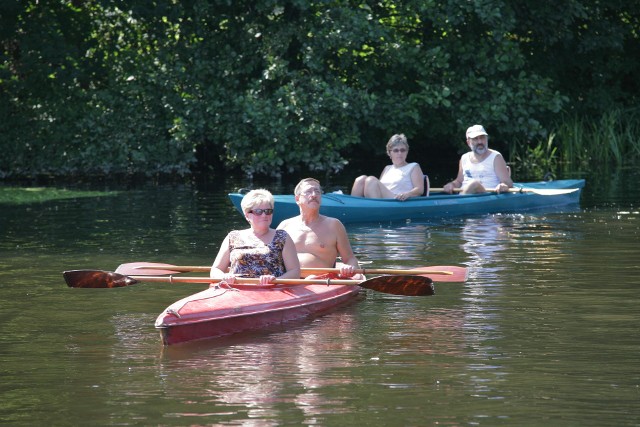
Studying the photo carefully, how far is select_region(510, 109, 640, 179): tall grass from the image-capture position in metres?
24.7

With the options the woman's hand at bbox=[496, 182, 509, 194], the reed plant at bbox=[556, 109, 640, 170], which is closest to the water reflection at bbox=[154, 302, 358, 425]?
the woman's hand at bbox=[496, 182, 509, 194]

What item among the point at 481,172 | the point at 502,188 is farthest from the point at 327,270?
the point at 481,172

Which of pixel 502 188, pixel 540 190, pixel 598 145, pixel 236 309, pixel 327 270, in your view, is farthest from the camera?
pixel 598 145

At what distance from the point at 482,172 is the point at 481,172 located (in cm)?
1

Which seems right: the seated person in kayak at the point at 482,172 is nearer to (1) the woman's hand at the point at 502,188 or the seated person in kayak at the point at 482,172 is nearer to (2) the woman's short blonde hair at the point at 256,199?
(1) the woman's hand at the point at 502,188

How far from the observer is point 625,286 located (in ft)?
32.7

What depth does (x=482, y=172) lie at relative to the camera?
647 inches

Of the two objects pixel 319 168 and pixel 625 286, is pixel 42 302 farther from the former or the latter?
pixel 319 168

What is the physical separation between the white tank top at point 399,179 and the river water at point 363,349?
1900 millimetres

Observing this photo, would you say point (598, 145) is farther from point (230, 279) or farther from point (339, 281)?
point (230, 279)

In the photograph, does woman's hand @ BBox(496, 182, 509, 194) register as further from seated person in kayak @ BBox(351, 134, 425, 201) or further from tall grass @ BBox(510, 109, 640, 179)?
tall grass @ BBox(510, 109, 640, 179)

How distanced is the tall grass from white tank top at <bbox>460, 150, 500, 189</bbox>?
756 centimetres

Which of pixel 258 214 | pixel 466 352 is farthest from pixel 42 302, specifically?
pixel 466 352

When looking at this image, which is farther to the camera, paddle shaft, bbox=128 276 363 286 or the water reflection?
paddle shaft, bbox=128 276 363 286
